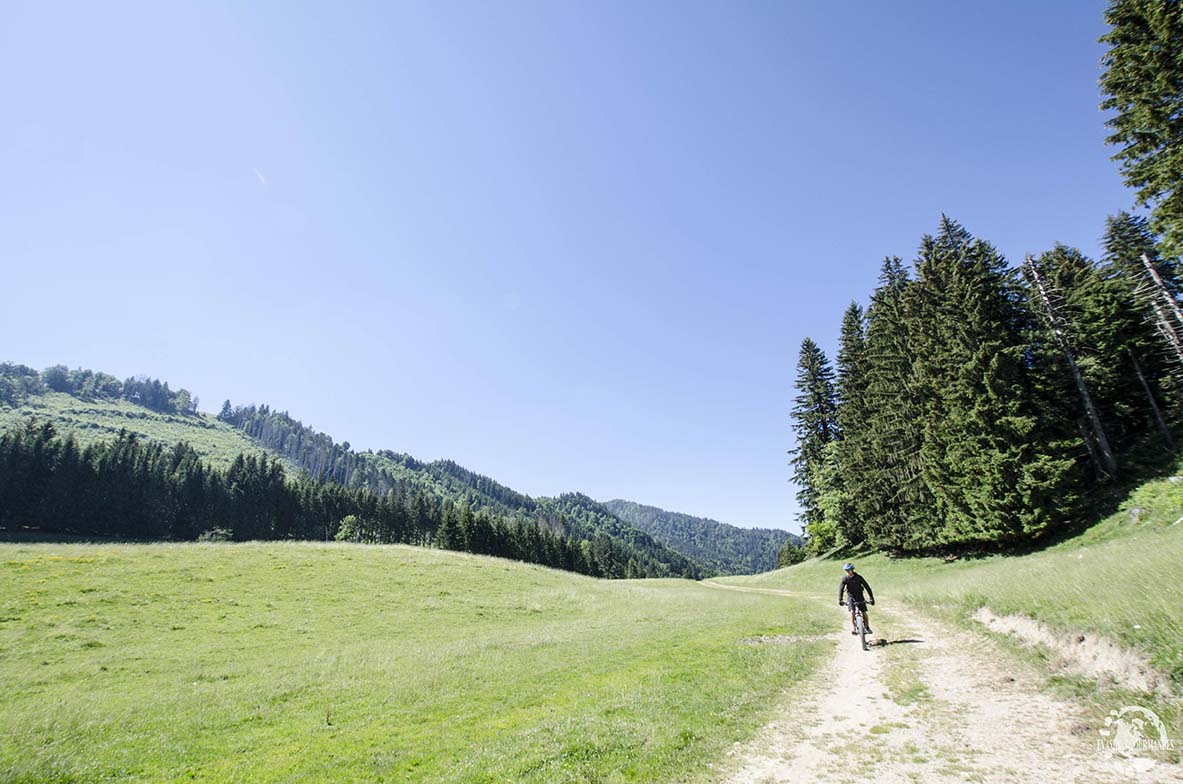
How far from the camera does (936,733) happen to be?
783 centimetres

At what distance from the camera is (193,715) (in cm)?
1215

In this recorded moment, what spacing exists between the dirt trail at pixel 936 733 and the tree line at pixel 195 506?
314 feet

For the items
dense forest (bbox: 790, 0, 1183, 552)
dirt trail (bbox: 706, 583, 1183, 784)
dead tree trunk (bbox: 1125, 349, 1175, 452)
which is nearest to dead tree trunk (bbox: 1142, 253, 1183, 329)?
dense forest (bbox: 790, 0, 1183, 552)

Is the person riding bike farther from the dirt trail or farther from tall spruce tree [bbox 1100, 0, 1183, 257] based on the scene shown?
tall spruce tree [bbox 1100, 0, 1183, 257]

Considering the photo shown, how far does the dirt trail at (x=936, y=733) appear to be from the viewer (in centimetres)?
631

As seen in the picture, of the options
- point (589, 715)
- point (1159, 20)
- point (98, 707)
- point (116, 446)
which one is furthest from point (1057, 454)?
point (116, 446)

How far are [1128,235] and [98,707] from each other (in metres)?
71.4

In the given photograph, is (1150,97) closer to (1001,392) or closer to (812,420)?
(1001,392)

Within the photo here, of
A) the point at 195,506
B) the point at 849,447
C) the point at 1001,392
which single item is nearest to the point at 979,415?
the point at 1001,392

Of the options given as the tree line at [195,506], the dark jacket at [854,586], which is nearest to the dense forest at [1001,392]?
the dark jacket at [854,586]

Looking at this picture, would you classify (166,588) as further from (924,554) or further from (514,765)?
(924,554)

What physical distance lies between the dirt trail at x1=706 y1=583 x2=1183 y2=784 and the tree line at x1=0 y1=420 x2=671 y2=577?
9559 centimetres

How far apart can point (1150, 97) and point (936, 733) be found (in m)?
21.0

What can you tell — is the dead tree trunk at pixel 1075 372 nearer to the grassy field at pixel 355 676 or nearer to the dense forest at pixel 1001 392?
the dense forest at pixel 1001 392
